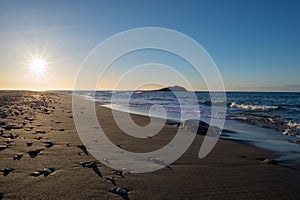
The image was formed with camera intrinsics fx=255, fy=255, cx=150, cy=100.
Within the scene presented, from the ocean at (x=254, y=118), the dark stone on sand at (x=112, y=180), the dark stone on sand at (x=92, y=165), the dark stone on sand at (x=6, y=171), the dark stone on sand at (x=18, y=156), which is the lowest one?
the ocean at (x=254, y=118)

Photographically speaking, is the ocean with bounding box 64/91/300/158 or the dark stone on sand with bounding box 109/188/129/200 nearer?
the dark stone on sand with bounding box 109/188/129/200

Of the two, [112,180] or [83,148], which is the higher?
[83,148]

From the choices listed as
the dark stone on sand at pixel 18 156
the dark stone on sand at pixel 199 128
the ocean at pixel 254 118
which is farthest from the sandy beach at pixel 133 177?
the dark stone on sand at pixel 199 128

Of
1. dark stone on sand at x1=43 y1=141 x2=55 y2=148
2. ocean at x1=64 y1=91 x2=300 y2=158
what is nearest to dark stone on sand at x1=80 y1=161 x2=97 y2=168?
dark stone on sand at x1=43 y1=141 x2=55 y2=148

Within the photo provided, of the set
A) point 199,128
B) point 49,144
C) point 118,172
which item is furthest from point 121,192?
point 199,128

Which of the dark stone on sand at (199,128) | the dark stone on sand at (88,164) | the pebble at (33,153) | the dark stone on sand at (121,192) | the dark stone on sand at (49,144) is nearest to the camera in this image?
the dark stone on sand at (121,192)

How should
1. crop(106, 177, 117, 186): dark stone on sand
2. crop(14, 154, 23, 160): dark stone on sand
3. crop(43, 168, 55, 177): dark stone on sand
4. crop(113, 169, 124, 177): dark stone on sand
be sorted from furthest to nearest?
crop(14, 154, 23, 160): dark stone on sand
crop(113, 169, 124, 177): dark stone on sand
crop(43, 168, 55, 177): dark stone on sand
crop(106, 177, 117, 186): dark stone on sand

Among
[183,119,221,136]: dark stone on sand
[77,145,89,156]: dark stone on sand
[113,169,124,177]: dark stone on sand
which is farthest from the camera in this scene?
[183,119,221,136]: dark stone on sand

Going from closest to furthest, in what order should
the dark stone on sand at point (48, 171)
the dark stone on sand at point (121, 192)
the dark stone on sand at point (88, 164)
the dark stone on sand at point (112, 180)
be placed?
the dark stone on sand at point (121, 192) < the dark stone on sand at point (112, 180) < the dark stone on sand at point (48, 171) < the dark stone on sand at point (88, 164)

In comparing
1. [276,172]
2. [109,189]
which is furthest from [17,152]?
[276,172]

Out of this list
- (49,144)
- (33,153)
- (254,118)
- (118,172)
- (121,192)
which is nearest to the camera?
(121,192)

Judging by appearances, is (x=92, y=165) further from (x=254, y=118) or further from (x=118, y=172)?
Answer: (x=254, y=118)

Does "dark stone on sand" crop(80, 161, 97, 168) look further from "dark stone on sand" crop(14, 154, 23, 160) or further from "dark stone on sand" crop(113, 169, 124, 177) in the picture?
"dark stone on sand" crop(14, 154, 23, 160)

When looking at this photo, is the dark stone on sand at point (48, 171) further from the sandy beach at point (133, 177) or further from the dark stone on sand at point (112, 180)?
the dark stone on sand at point (112, 180)
